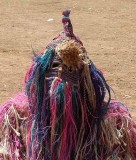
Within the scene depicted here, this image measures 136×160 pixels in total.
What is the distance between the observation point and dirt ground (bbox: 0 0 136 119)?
15.6ft

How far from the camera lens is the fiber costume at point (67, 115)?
255 cm

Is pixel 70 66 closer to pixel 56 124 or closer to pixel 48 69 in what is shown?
pixel 48 69

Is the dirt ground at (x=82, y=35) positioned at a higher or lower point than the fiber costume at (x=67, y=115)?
lower

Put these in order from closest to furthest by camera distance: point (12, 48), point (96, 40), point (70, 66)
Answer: point (70, 66), point (12, 48), point (96, 40)

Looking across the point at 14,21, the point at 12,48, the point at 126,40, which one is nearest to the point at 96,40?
the point at 126,40

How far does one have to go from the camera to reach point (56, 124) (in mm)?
2602

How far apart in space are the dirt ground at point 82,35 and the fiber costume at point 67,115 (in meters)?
1.21

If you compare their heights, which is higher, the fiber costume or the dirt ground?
the fiber costume

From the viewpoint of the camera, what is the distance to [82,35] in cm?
662

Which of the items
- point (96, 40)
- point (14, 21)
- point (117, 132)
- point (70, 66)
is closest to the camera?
point (70, 66)

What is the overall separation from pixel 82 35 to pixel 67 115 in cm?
409

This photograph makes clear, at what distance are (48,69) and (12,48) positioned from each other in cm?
335

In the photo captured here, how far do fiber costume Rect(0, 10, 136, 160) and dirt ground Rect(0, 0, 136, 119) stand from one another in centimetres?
121

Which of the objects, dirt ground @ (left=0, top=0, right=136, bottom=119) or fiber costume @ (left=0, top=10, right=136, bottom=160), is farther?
dirt ground @ (left=0, top=0, right=136, bottom=119)
